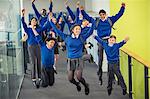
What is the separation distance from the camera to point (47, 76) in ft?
24.8

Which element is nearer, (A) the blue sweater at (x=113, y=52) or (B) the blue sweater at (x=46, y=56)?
(A) the blue sweater at (x=113, y=52)

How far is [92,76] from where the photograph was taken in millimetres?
9484

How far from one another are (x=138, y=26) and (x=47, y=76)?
2407mm

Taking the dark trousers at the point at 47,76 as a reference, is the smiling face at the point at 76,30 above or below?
above

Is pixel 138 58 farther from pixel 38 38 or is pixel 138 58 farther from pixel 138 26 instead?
pixel 38 38

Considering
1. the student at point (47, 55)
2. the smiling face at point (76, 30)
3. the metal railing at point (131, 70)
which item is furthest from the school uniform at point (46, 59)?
the metal railing at point (131, 70)

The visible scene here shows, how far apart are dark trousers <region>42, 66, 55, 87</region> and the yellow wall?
1.91 metres

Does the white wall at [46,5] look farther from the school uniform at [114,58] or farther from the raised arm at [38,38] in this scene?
the school uniform at [114,58]

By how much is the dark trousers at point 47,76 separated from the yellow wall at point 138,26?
191 centimetres

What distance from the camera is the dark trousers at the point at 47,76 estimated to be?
7.42m

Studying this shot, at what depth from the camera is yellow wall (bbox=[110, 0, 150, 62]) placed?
701cm

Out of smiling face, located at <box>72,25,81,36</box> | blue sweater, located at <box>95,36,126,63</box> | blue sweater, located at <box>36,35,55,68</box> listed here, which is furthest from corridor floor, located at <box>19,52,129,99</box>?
smiling face, located at <box>72,25,81,36</box>


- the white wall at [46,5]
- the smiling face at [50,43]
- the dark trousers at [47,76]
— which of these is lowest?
the dark trousers at [47,76]

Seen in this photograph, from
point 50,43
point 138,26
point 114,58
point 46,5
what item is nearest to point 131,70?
point 114,58
